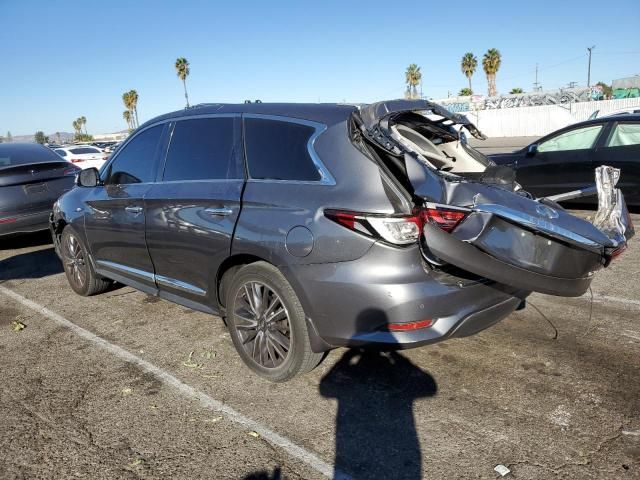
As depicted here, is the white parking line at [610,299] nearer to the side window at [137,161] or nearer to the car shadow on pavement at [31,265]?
the side window at [137,161]

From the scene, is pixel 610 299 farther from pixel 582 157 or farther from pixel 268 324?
pixel 582 157

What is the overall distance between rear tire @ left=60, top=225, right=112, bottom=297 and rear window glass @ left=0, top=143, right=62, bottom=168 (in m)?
2.88

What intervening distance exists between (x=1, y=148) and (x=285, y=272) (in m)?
7.20

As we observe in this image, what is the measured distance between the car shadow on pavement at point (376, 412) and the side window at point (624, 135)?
6.21 m

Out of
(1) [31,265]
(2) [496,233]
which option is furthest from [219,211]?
(1) [31,265]

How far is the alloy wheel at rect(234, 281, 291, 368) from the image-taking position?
3348 mm

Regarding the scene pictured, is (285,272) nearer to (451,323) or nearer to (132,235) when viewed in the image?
(451,323)

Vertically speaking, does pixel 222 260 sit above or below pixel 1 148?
below

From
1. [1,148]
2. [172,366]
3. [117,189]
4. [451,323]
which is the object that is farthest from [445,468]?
[1,148]

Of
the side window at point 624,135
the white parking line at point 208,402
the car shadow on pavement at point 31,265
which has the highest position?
the side window at point 624,135

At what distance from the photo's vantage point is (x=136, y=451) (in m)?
2.84

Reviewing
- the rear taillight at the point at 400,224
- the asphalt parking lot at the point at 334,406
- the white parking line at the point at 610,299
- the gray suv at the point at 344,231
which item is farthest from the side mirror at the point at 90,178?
the white parking line at the point at 610,299

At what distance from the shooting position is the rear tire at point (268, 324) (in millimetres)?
3213

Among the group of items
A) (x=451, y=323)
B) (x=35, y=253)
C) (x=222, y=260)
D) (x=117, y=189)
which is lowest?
(x=35, y=253)
